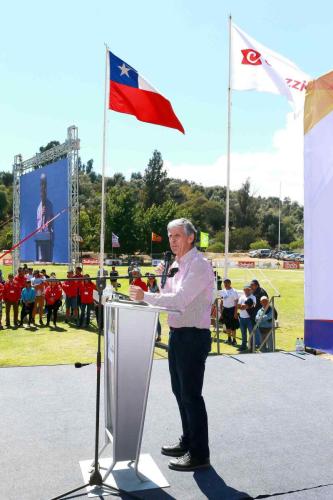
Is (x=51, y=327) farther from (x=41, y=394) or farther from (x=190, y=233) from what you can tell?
(x=190, y=233)

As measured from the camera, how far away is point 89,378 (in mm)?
5379

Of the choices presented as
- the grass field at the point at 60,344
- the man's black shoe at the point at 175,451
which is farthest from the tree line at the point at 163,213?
the man's black shoe at the point at 175,451

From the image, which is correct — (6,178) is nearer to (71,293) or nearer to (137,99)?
(71,293)

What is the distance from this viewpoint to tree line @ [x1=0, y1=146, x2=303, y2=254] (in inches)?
2335

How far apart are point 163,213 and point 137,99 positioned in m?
54.4

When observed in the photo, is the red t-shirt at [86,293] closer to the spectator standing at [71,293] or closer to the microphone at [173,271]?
the spectator standing at [71,293]

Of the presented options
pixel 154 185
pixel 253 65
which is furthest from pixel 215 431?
pixel 154 185

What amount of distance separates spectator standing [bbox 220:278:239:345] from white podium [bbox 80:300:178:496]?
759 cm

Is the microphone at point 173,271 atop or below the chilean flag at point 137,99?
below

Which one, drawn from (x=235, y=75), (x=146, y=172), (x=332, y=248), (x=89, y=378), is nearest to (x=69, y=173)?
(x=235, y=75)

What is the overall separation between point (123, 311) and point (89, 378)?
9.53 ft

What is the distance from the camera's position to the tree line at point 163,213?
5931 cm

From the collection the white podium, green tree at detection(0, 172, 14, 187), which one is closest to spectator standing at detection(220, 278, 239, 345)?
the white podium

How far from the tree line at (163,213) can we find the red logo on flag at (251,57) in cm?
4931
